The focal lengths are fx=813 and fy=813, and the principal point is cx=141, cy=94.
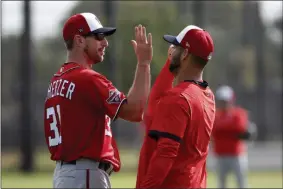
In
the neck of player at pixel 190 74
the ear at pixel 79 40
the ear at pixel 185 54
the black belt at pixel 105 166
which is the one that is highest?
the ear at pixel 79 40

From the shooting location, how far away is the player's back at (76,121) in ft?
18.3

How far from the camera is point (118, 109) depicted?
18.1 ft

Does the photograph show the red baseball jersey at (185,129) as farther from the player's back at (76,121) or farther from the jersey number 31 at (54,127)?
the jersey number 31 at (54,127)

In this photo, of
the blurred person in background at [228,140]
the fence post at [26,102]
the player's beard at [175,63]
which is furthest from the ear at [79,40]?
the fence post at [26,102]

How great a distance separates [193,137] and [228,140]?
9237 millimetres

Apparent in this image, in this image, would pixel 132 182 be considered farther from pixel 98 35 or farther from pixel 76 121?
pixel 76 121

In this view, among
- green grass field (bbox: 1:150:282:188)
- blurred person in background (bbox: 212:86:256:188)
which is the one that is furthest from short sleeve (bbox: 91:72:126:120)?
green grass field (bbox: 1:150:282:188)

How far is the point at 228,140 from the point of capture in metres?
14.8

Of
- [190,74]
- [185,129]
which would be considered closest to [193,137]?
[185,129]

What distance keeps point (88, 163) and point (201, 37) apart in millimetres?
1213

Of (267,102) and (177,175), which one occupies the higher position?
(177,175)

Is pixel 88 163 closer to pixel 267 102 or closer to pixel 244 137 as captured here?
pixel 244 137

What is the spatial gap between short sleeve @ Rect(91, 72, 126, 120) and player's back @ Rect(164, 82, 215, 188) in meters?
0.38

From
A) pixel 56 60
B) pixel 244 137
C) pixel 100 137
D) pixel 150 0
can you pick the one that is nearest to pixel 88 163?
pixel 100 137
